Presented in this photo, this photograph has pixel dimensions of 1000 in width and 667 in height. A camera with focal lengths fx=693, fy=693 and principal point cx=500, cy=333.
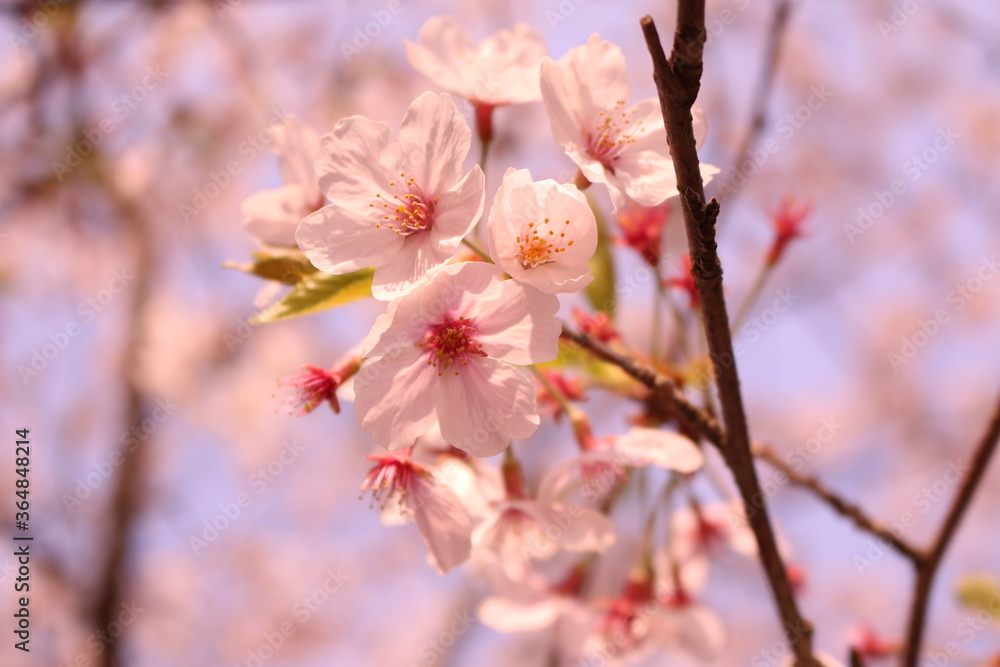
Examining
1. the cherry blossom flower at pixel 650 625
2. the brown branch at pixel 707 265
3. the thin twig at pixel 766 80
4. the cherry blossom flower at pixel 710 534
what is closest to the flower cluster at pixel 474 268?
the brown branch at pixel 707 265

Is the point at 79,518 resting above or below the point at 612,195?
below

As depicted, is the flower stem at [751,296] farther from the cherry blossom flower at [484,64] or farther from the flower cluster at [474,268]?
the cherry blossom flower at [484,64]

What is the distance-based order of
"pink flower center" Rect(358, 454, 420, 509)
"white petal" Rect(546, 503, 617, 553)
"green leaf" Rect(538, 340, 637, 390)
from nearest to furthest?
"pink flower center" Rect(358, 454, 420, 509), "white petal" Rect(546, 503, 617, 553), "green leaf" Rect(538, 340, 637, 390)

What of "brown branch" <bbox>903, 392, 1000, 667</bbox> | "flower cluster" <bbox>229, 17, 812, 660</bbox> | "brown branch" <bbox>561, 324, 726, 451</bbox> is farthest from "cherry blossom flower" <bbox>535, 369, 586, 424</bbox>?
"brown branch" <bbox>903, 392, 1000, 667</bbox>

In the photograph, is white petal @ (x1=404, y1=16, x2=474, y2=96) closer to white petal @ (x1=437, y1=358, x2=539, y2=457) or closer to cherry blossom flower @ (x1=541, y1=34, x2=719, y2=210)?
cherry blossom flower @ (x1=541, y1=34, x2=719, y2=210)

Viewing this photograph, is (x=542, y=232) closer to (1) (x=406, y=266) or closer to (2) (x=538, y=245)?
(2) (x=538, y=245)

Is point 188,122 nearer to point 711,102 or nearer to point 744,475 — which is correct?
point 711,102

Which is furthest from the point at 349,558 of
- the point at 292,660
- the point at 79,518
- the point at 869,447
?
the point at 869,447
